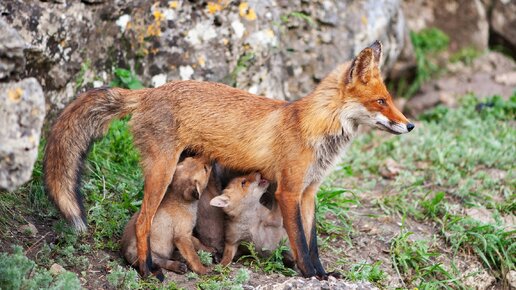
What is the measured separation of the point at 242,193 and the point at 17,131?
2.34 metres

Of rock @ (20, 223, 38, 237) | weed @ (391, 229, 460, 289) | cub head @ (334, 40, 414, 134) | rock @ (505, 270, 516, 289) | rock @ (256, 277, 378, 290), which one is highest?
cub head @ (334, 40, 414, 134)

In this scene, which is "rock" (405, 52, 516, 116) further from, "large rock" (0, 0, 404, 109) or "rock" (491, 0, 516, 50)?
"large rock" (0, 0, 404, 109)

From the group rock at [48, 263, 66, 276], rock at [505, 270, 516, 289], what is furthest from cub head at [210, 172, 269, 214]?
rock at [505, 270, 516, 289]

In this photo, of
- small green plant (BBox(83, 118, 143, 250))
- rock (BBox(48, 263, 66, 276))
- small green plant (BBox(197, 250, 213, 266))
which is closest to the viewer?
rock (BBox(48, 263, 66, 276))

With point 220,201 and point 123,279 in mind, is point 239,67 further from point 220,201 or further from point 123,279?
point 123,279

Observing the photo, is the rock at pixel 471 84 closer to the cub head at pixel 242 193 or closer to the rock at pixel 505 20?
the rock at pixel 505 20

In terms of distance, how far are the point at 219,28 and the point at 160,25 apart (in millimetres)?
714

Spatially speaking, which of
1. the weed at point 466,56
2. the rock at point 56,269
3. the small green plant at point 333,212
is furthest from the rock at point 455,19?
the rock at point 56,269

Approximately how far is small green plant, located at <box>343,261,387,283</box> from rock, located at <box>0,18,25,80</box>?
3.35 metres

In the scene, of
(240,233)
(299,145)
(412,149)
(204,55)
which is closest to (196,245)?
(240,233)

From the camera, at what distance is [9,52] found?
4508 mm

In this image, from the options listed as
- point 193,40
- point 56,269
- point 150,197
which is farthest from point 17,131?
point 193,40

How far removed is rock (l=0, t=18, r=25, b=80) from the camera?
4.49 m

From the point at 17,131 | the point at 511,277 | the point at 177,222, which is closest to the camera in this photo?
the point at 17,131
